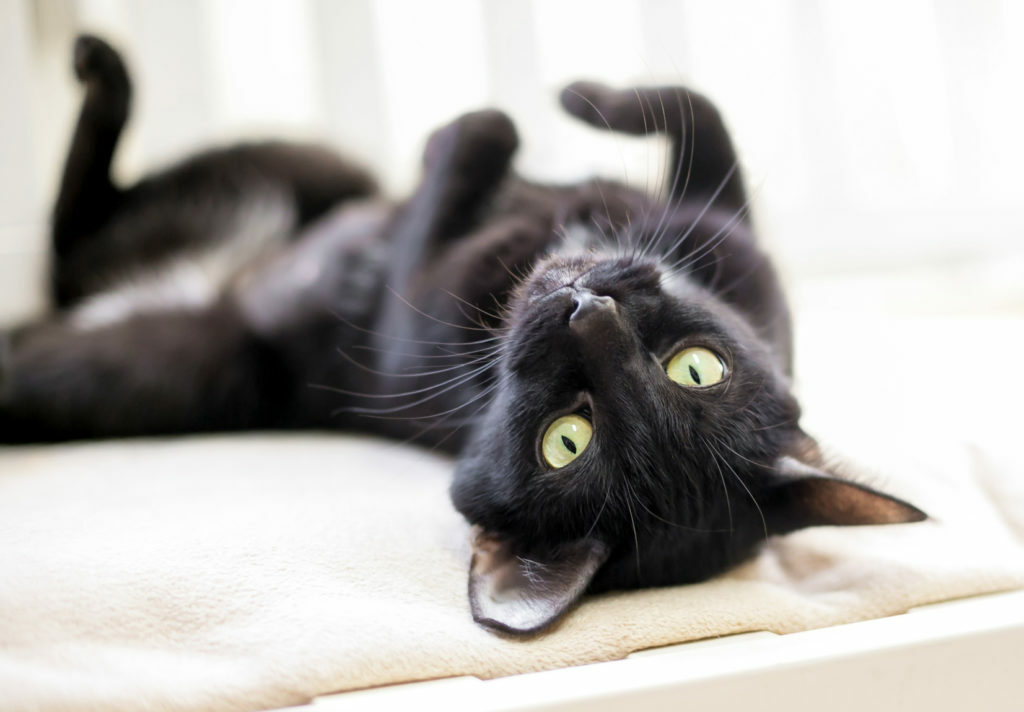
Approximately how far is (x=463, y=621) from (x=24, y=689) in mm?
353

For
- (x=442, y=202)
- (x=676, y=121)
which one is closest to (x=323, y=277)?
(x=442, y=202)

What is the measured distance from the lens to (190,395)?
143cm

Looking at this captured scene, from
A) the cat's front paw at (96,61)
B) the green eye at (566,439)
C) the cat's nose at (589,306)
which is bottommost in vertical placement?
the green eye at (566,439)

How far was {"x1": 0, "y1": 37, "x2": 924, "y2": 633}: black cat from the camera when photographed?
860 mm

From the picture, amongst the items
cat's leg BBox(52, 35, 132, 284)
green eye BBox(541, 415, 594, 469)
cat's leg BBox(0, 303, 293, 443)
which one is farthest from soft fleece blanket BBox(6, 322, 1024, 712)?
cat's leg BBox(52, 35, 132, 284)

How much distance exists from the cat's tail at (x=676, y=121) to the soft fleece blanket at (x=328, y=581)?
0.37m

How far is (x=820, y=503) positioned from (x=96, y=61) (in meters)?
1.40

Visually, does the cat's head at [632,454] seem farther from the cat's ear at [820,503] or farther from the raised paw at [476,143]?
the raised paw at [476,143]

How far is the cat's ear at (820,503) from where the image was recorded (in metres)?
0.82

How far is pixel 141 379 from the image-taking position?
1.41 meters

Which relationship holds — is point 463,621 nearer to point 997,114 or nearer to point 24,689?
point 24,689

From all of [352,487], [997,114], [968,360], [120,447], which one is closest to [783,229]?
[997,114]

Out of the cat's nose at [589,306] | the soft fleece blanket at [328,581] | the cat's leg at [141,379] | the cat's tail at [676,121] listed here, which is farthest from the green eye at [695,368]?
the cat's leg at [141,379]

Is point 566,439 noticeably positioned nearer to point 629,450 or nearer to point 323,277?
point 629,450
